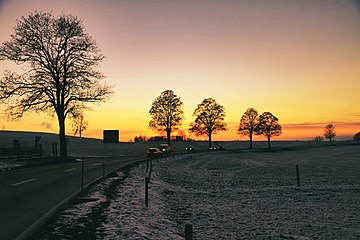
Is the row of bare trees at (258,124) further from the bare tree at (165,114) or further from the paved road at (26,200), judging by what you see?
the paved road at (26,200)

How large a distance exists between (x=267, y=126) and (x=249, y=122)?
17.9 feet

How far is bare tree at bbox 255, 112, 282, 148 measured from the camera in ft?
261

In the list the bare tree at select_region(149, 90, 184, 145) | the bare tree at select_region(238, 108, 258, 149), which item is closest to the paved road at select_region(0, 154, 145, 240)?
the bare tree at select_region(149, 90, 184, 145)

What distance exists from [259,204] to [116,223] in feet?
23.3

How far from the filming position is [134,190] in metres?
13.1

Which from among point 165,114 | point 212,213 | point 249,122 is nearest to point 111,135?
point 212,213

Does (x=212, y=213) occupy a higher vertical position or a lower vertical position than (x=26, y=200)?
lower

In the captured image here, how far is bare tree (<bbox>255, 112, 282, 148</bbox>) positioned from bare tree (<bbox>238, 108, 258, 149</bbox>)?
4.13 ft

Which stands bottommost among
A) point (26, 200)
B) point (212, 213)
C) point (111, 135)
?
point (212, 213)

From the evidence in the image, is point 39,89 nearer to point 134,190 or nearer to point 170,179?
point 170,179

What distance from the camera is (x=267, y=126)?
7988cm

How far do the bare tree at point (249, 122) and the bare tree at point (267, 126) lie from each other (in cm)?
126

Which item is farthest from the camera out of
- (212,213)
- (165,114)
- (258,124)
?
(258,124)

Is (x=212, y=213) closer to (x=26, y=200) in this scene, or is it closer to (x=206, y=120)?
(x=26, y=200)
